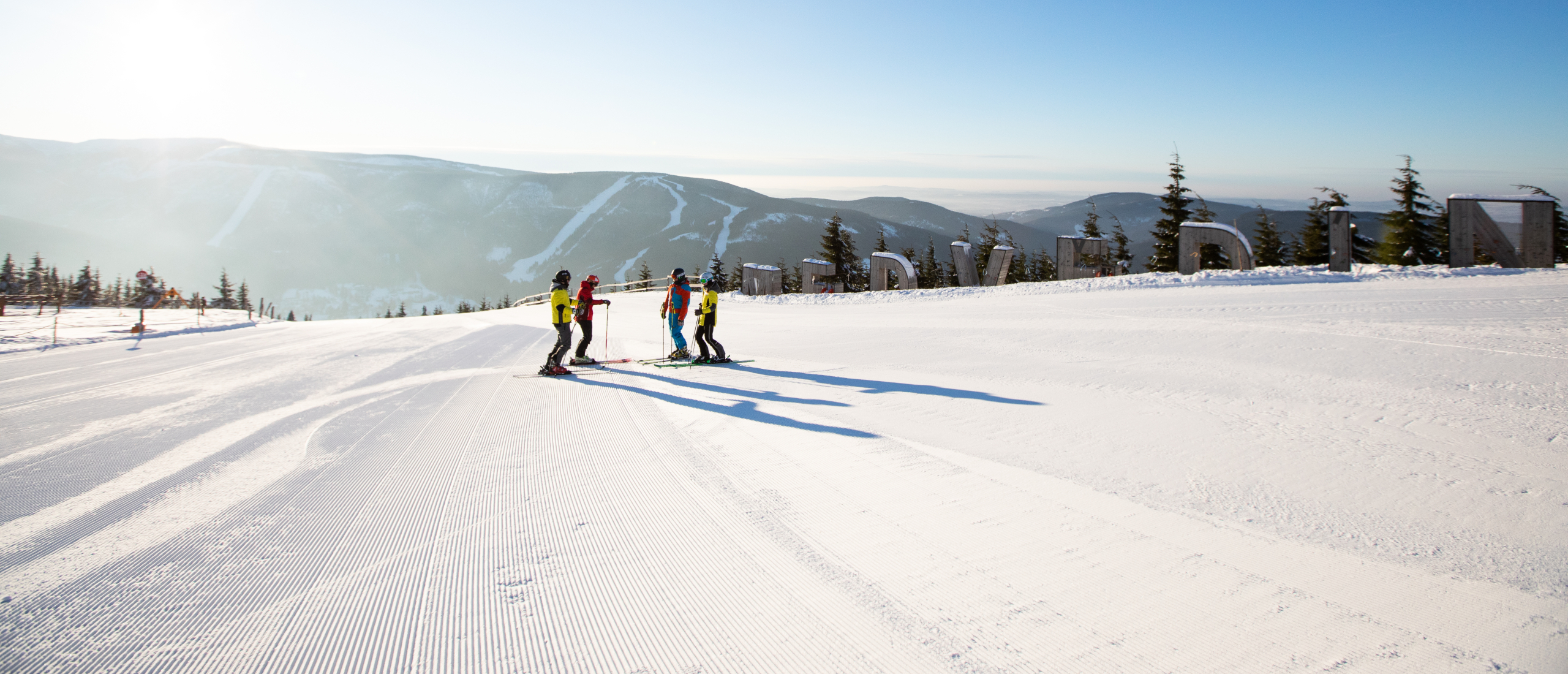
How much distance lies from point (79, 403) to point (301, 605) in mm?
7808

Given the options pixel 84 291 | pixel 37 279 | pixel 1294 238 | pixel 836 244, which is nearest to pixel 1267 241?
pixel 1294 238

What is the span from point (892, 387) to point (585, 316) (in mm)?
6012

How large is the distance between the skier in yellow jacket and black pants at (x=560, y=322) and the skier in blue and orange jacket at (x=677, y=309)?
1.55 meters

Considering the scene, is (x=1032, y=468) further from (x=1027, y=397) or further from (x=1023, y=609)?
(x=1027, y=397)

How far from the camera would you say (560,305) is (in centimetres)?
1035

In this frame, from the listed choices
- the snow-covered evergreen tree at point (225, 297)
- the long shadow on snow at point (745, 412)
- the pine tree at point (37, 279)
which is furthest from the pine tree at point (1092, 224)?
A: the snow-covered evergreen tree at point (225, 297)

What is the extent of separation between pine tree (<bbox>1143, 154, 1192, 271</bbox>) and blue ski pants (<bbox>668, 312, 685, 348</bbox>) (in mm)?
37661

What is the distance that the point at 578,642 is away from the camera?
97.0 inches

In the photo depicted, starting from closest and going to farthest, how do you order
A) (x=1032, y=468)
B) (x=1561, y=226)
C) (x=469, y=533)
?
(x=469, y=533) → (x=1032, y=468) → (x=1561, y=226)

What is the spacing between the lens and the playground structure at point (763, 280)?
2764cm

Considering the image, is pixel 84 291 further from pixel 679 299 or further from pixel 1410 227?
pixel 1410 227

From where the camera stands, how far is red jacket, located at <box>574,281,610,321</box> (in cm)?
1098

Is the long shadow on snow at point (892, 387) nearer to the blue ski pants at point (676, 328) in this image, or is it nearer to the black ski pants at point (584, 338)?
the blue ski pants at point (676, 328)

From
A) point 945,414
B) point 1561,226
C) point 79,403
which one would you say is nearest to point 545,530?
point 945,414
